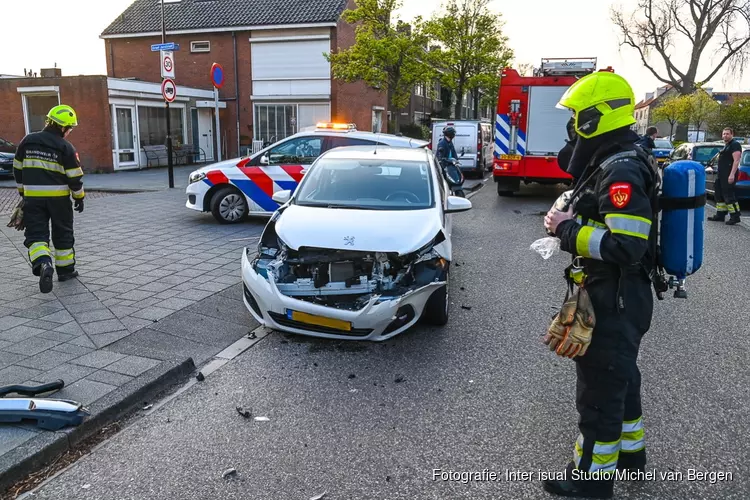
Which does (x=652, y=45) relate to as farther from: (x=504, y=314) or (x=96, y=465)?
(x=96, y=465)

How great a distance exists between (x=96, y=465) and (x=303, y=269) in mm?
2221

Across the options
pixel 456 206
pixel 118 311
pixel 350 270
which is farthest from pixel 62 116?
pixel 456 206

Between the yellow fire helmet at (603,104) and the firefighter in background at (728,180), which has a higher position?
the yellow fire helmet at (603,104)

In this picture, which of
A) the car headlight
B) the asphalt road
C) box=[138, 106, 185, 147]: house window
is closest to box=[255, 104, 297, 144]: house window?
box=[138, 106, 185, 147]: house window

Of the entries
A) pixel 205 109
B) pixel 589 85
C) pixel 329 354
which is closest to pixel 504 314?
pixel 329 354

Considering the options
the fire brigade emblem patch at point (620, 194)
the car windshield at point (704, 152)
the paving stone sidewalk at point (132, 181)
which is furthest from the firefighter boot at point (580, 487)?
the car windshield at point (704, 152)

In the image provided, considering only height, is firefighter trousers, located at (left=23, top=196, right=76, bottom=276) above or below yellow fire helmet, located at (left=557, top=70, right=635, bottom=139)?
below

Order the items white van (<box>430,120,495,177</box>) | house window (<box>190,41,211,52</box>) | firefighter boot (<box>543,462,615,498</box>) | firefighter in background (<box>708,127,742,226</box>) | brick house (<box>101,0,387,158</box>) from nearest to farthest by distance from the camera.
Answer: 1. firefighter boot (<box>543,462,615,498</box>)
2. firefighter in background (<box>708,127,742,226</box>)
3. white van (<box>430,120,495,177</box>)
4. brick house (<box>101,0,387,158</box>)
5. house window (<box>190,41,211,52</box>)

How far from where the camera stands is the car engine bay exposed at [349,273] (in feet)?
15.6

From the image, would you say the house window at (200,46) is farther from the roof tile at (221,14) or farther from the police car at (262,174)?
the police car at (262,174)

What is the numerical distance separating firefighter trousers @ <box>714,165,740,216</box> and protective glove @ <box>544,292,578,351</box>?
1075 centimetres

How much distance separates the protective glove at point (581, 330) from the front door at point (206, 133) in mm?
27232

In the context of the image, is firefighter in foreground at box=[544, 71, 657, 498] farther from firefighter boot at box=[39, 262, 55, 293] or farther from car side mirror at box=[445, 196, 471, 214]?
firefighter boot at box=[39, 262, 55, 293]

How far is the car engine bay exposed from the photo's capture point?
4.75 meters
